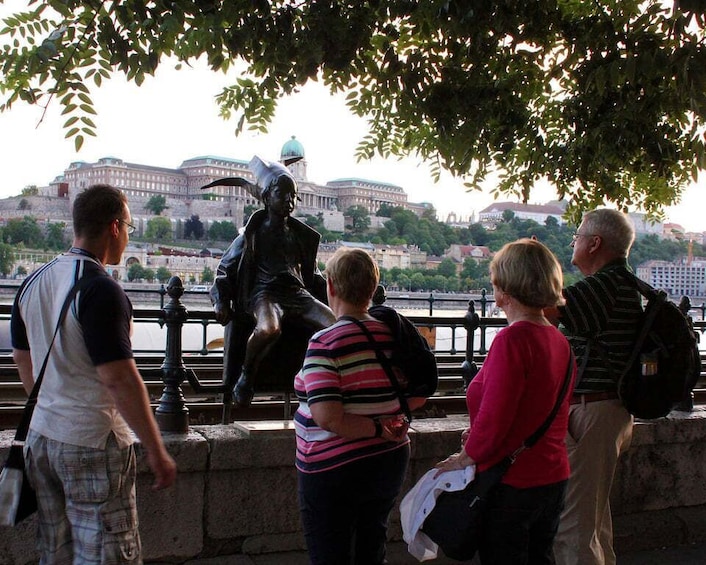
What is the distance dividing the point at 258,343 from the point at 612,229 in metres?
2.07

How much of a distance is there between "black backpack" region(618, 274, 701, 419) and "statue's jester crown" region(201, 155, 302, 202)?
2.16 metres

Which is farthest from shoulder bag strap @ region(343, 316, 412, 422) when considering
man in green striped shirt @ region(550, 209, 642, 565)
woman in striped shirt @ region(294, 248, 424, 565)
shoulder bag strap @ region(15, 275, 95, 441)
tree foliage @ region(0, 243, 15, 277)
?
tree foliage @ region(0, 243, 15, 277)

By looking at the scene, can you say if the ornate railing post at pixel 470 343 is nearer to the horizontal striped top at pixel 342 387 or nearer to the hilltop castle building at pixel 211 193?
the hilltop castle building at pixel 211 193

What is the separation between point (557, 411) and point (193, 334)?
12678mm

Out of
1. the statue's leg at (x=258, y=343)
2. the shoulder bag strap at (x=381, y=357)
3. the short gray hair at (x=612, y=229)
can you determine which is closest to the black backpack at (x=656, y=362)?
the short gray hair at (x=612, y=229)

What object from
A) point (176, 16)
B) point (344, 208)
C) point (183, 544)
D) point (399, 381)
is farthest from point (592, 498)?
point (344, 208)

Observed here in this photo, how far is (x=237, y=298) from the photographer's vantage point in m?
4.93

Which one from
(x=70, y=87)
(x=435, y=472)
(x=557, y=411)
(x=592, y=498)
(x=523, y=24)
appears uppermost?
(x=523, y=24)

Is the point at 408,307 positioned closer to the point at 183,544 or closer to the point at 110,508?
the point at 183,544

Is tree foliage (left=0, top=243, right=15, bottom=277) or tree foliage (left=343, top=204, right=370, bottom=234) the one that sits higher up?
tree foliage (left=343, top=204, right=370, bottom=234)

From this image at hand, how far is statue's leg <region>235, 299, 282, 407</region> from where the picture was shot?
4.66 m

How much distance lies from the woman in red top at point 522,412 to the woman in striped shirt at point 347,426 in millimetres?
255

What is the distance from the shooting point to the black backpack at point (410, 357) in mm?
2955

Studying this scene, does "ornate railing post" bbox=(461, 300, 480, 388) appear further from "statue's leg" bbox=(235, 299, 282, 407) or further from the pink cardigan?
the pink cardigan
